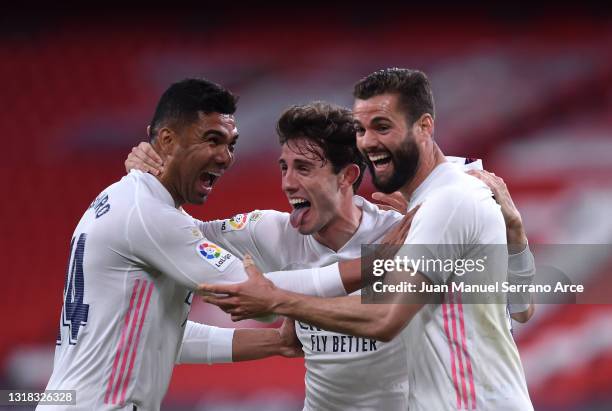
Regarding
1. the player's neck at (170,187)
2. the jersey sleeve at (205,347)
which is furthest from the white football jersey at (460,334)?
the jersey sleeve at (205,347)

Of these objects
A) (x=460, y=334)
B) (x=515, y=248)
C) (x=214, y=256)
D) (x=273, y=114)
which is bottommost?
(x=460, y=334)

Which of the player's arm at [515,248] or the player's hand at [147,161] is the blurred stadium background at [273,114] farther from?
the player's hand at [147,161]

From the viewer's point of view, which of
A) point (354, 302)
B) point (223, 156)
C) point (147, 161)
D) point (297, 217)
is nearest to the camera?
point (354, 302)

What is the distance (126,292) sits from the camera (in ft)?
10.6

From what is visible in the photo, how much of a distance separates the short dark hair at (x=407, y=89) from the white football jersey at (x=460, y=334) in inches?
18.2

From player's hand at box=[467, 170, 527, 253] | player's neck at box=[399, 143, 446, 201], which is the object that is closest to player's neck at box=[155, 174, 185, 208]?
player's neck at box=[399, 143, 446, 201]

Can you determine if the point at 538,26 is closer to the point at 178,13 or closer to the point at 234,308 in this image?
Answer: the point at 178,13

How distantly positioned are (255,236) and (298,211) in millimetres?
229

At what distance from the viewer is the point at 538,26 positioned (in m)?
7.04

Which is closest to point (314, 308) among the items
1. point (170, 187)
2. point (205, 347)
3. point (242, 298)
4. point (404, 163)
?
point (242, 298)

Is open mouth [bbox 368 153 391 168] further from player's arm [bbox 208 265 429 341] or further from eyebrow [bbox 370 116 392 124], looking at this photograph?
player's arm [bbox 208 265 429 341]

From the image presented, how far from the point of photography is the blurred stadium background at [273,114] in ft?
21.0

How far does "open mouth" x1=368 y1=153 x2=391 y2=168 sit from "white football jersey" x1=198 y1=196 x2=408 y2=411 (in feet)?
1.43

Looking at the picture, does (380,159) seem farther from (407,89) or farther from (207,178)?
(207,178)
